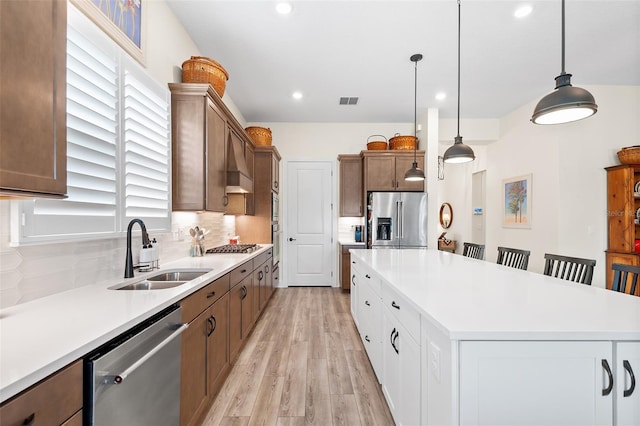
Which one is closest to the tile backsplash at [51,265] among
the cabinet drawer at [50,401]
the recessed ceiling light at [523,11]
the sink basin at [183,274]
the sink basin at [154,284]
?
the sink basin at [154,284]

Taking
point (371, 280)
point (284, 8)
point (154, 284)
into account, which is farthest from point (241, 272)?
point (284, 8)

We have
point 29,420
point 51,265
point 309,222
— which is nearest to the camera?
point 29,420

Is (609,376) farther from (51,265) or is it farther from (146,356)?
(51,265)

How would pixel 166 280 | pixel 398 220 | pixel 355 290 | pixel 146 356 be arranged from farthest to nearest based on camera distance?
pixel 398 220 < pixel 355 290 < pixel 166 280 < pixel 146 356

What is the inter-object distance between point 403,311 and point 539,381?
2.04 feet

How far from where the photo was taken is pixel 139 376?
1.12 meters

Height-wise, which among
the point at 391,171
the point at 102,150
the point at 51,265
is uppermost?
the point at 391,171

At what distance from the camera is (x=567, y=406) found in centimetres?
98

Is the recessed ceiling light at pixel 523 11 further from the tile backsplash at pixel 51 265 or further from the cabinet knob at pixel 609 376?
the tile backsplash at pixel 51 265

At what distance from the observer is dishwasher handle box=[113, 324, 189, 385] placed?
967mm

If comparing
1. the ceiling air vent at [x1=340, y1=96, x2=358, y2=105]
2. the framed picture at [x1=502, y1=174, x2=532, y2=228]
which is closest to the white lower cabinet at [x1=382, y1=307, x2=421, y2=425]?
the ceiling air vent at [x1=340, y1=96, x2=358, y2=105]

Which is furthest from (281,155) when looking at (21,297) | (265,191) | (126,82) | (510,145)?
(21,297)

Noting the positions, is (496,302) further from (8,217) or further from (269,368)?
(8,217)

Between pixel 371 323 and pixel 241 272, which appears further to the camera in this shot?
pixel 241 272
